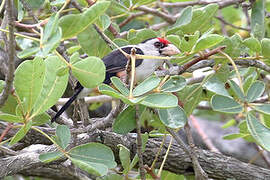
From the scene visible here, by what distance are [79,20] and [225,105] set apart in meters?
0.66

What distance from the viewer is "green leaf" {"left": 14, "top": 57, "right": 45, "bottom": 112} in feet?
4.88

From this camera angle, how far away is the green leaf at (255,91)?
177cm

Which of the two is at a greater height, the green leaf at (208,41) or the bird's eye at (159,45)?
the green leaf at (208,41)

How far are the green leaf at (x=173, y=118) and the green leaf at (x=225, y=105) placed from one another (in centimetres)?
12

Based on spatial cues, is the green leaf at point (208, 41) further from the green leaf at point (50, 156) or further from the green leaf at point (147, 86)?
the green leaf at point (50, 156)

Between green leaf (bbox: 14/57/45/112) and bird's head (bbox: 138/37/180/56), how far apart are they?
126 cm

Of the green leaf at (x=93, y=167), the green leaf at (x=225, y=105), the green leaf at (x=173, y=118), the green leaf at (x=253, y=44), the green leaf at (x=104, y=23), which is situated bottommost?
the green leaf at (x=93, y=167)

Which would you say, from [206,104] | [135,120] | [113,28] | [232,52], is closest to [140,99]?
[135,120]

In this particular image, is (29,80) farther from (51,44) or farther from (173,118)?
(173,118)

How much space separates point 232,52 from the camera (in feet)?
6.57

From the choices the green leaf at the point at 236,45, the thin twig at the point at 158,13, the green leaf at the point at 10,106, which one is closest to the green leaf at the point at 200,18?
the green leaf at the point at 236,45

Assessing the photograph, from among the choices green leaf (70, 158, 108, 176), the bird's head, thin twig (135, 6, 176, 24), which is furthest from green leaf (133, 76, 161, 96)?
thin twig (135, 6, 176, 24)

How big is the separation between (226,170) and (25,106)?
1495mm

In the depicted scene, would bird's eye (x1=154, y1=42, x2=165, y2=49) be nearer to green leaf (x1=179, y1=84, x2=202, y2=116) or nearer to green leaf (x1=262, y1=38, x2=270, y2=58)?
green leaf (x1=179, y1=84, x2=202, y2=116)
